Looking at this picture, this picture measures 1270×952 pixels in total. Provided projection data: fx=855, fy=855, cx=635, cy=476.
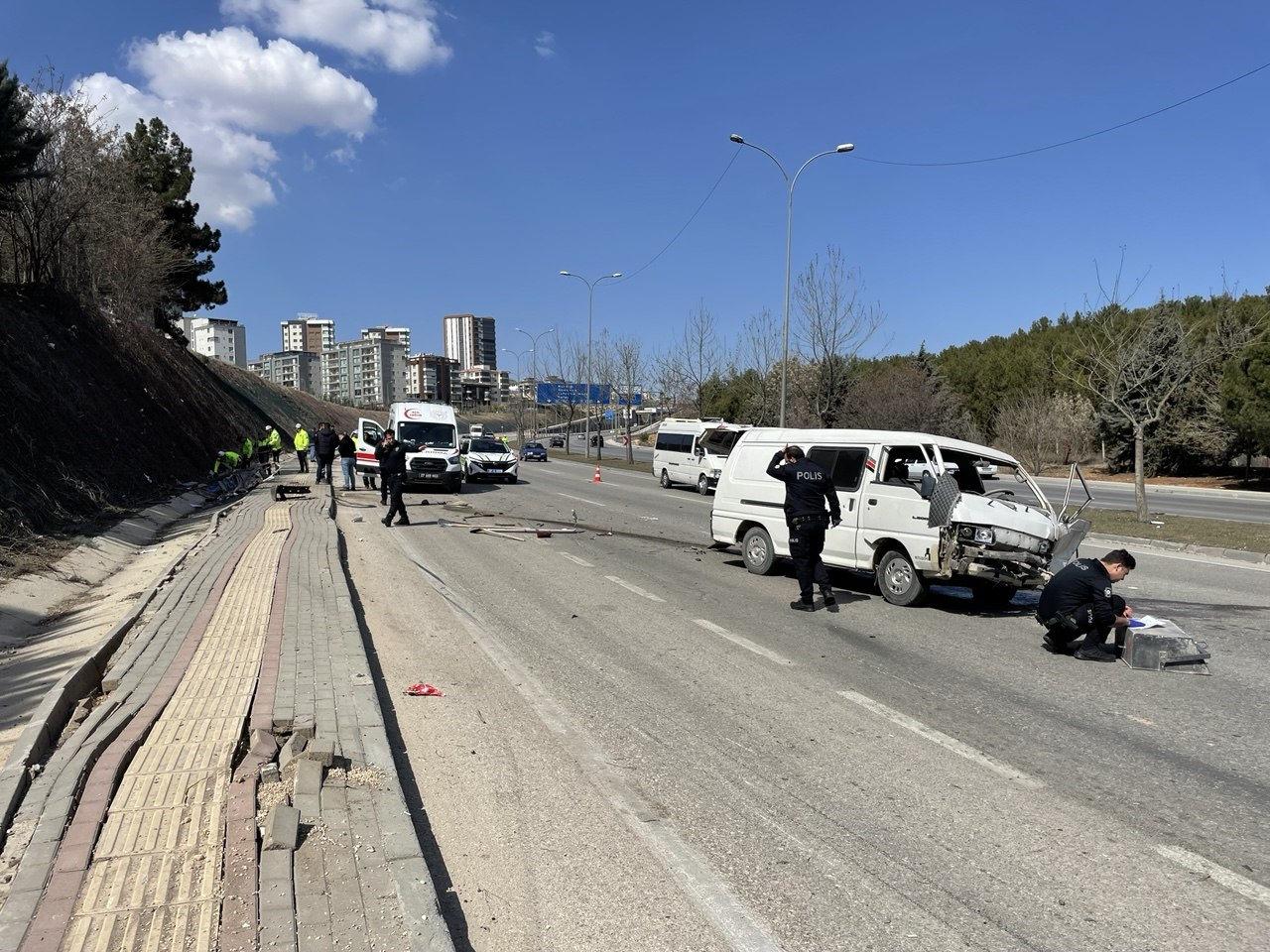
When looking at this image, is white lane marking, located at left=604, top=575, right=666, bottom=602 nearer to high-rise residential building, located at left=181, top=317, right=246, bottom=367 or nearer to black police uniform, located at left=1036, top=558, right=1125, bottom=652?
black police uniform, located at left=1036, top=558, right=1125, bottom=652

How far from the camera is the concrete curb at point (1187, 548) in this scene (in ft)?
46.7

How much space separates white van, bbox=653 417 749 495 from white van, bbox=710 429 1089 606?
15934 millimetres

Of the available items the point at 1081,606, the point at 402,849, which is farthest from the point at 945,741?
the point at 402,849

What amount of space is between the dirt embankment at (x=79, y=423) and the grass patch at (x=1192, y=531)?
62.0 ft

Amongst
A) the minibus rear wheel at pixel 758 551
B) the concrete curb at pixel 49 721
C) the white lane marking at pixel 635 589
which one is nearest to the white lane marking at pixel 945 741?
the white lane marking at pixel 635 589

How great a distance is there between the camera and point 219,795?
4.27 metres

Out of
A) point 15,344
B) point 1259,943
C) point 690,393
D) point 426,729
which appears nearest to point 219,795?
point 426,729

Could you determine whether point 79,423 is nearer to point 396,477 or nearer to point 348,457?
point 348,457

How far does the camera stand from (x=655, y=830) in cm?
428

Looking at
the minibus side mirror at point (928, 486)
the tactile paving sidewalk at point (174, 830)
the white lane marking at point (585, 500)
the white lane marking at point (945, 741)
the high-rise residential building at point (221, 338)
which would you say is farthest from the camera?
the high-rise residential building at point (221, 338)

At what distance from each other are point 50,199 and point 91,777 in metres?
25.5

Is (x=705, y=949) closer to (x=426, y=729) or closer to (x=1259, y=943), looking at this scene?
(x=1259, y=943)

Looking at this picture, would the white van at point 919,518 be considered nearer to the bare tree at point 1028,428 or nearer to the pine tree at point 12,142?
the pine tree at point 12,142

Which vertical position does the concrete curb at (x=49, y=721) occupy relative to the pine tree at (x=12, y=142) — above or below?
below
